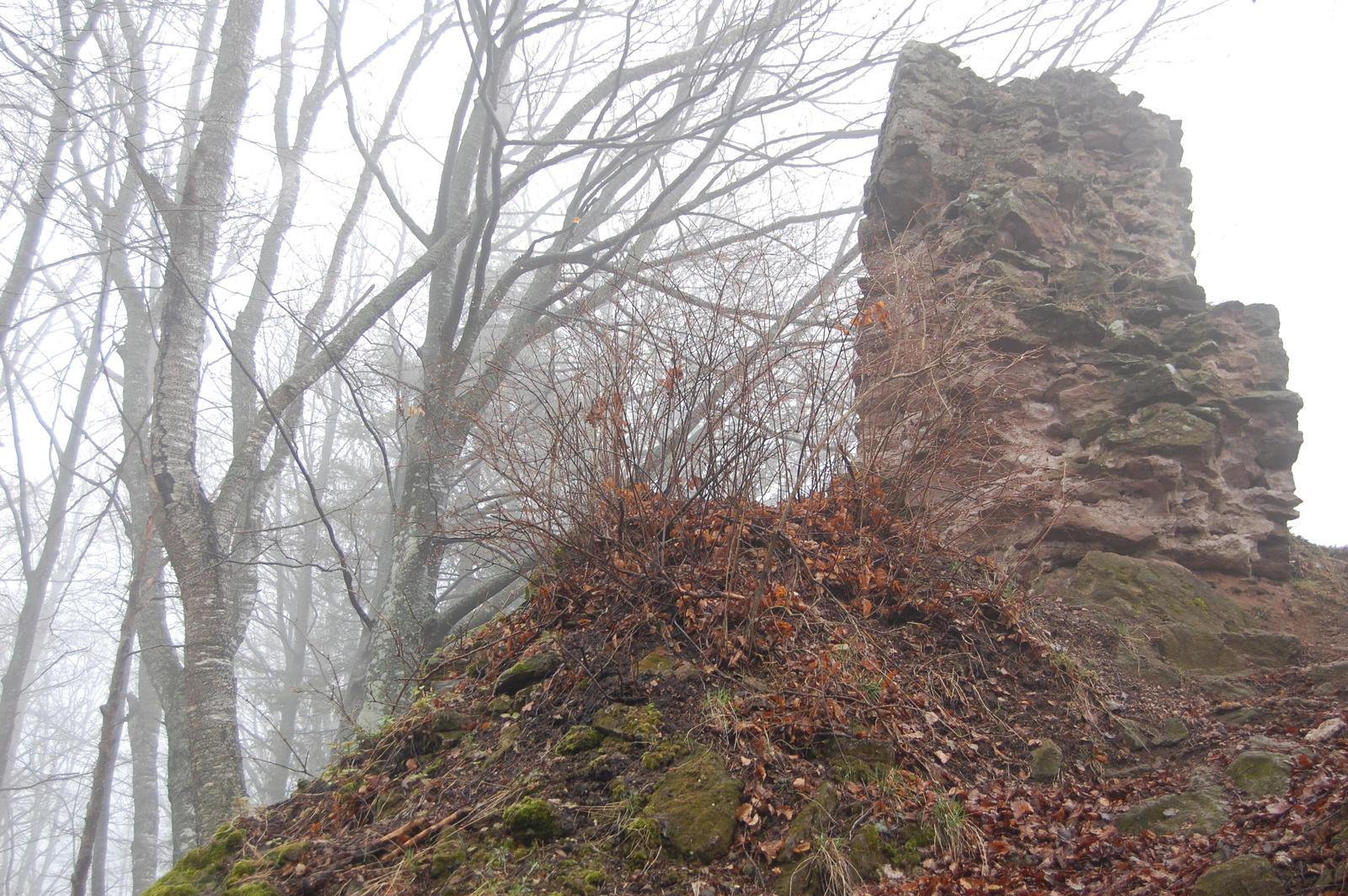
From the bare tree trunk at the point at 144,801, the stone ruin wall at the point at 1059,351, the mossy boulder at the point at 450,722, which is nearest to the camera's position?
the mossy boulder at the point at 450,722

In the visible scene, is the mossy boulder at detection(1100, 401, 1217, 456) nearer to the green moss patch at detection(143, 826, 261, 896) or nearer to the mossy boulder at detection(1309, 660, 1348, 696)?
the mossy boulder at detection(1309, 660, 1348, 696)

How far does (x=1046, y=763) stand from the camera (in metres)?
3.20

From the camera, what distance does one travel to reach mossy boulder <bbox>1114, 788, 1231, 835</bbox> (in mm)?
2574

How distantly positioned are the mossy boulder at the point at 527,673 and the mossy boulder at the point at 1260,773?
2863mm

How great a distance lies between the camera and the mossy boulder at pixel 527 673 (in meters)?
3.66

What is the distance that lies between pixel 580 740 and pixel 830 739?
1.07 m

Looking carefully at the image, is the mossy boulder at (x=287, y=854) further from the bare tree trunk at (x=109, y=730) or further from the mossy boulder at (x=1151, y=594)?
the mossy boulder at (x=1151, y=594)

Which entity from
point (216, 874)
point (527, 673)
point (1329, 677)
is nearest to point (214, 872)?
point (216, 874)

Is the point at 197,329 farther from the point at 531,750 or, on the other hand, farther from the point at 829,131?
the point at 829,131

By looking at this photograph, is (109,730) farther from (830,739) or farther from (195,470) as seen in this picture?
(830,739)

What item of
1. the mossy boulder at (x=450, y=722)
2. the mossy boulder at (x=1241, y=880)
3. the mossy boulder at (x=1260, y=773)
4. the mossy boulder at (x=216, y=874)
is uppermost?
the mossy boulder at (x=450, y=722)

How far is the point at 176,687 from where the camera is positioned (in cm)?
631

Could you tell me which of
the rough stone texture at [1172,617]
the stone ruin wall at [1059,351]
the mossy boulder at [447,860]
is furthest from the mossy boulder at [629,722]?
the rough stone texture at [1172,617]

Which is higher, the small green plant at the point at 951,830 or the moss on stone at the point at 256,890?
the moss on stone at the point at 256,890
